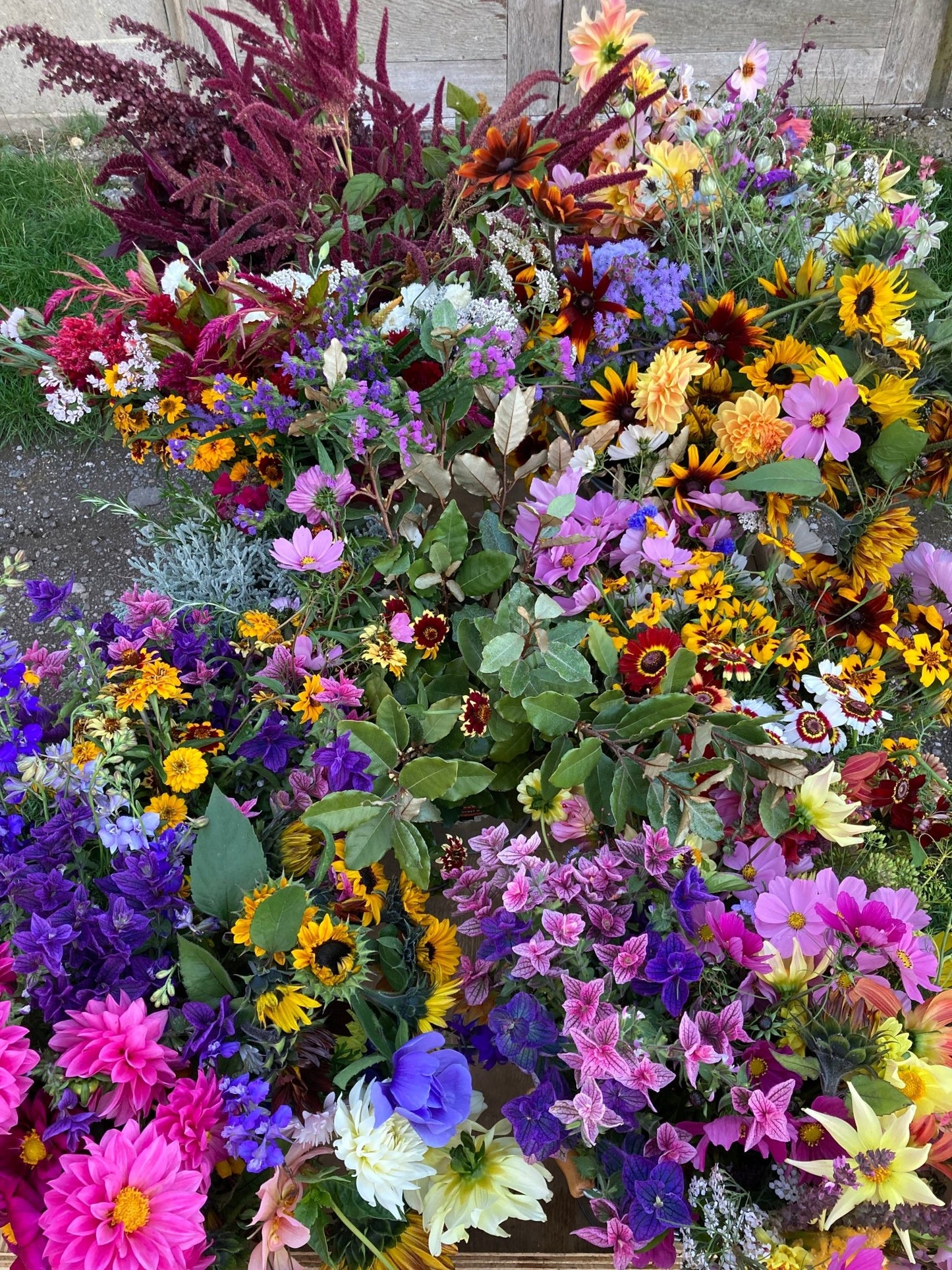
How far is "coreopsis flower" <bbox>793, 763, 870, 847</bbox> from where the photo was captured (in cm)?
72

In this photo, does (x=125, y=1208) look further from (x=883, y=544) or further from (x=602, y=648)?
(x=883, y=544)

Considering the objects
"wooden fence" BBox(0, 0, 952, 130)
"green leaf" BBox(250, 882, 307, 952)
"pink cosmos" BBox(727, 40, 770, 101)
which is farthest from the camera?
"wooden fence" BBox(0, 0, 952, 130)

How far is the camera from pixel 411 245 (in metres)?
0.98

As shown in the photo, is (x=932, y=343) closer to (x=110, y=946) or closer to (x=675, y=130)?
(x=675, y=130)

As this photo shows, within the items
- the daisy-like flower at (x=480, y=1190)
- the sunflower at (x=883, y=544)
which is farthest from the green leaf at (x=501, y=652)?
the sunflower at (x=883, y=544)

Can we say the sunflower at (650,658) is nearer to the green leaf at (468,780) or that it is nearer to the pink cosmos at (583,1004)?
the green leaf at (468,780)

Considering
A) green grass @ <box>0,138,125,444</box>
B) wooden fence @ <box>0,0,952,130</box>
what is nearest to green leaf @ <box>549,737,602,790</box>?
green grass @ <box>0,138,125,444</box>

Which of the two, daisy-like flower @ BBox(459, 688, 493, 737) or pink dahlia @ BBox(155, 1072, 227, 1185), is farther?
daisy-like flower @ BBox(459, 688, 493, 737)

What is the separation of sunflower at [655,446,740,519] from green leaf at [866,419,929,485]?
0.16m

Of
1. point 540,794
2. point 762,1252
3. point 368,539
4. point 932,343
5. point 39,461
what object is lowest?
point 39,461

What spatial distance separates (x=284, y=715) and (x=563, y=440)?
0.41 m

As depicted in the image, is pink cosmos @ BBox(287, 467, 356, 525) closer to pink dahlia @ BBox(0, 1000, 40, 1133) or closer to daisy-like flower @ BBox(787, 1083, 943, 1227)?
pink dahlia @ BBox(0, 1000, 40, 1133)

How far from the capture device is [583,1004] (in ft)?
2.01

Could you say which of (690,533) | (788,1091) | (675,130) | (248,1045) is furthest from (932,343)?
(248,1045)
